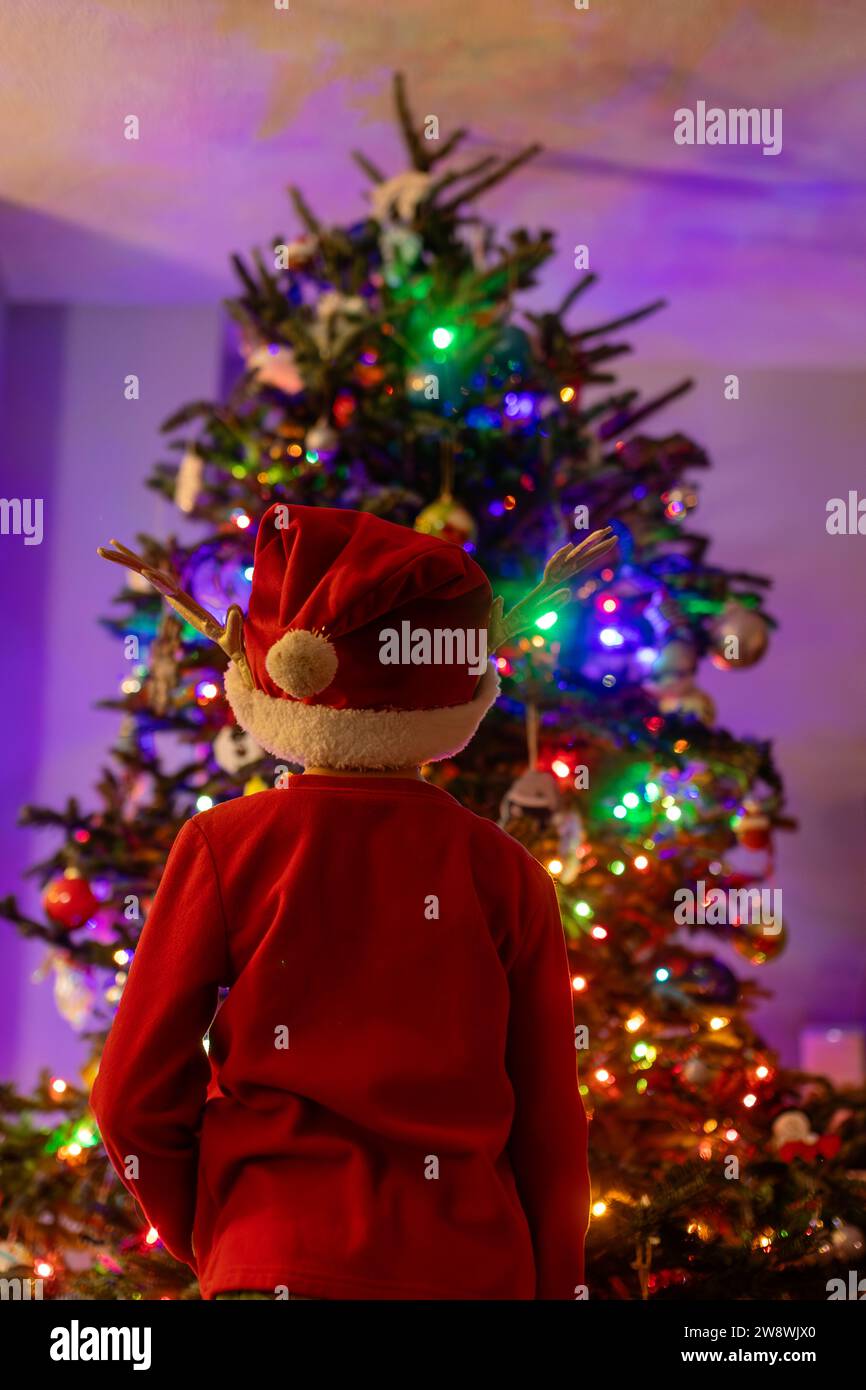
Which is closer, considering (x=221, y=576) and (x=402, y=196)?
(x=221, y=576)

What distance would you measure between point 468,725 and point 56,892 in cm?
152

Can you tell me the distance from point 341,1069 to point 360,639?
0.41 metres

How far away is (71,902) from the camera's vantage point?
269cm

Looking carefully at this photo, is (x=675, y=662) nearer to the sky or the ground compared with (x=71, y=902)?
nearer to the sky

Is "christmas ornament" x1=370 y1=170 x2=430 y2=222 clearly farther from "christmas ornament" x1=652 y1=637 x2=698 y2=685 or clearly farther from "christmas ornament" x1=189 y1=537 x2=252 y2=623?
"christmas ornament" x1=652 y1=637 x2=698 y2=685

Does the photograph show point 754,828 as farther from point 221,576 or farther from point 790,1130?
point 221,576

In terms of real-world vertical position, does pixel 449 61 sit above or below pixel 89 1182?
above

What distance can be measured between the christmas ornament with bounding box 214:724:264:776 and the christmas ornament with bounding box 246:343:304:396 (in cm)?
74

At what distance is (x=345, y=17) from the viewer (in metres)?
2.98

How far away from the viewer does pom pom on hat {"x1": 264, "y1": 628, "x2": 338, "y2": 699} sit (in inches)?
53.1

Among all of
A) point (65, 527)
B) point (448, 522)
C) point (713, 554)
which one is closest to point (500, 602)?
point (448, 522)

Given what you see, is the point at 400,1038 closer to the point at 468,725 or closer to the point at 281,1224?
the point at 281,1224

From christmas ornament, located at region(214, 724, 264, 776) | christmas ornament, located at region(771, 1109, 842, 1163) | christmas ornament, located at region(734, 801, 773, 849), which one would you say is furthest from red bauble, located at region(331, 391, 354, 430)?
christmas ornament, located at region(771, 1109, 842, 1163)
